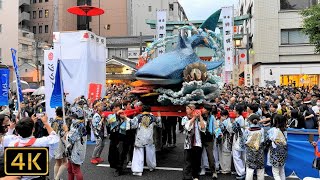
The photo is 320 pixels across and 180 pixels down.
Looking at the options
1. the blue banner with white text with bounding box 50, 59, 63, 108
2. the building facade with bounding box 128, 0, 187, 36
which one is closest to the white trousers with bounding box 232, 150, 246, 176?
the blue banner with white text with bounding box 50, 59, 63, 108

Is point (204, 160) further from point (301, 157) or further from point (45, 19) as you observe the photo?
point (45, 19)

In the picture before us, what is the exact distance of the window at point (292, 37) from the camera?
97.1ft

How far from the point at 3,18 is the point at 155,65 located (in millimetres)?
33420

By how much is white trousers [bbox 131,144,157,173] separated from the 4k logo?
199 inches

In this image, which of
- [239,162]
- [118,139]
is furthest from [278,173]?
[118,139]

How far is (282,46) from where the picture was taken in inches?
1174

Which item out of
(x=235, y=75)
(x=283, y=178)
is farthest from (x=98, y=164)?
(x=235, y=75)

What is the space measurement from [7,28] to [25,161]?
37.8m

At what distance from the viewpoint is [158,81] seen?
327 inches

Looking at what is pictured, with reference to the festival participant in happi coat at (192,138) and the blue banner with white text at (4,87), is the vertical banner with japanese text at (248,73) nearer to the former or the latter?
the blue banner with white text at (4,87)

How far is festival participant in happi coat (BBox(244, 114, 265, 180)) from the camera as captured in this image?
22.3ft

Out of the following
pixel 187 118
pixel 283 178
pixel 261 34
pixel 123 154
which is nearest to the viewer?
pixel 283 178

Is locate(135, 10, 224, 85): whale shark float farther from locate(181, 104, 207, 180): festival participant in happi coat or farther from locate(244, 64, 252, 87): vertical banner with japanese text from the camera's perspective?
locate(244, 64, 252, 87): vertical banner with japanese text

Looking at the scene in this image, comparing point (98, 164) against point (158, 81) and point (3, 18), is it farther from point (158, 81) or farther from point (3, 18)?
point (3, 18)
